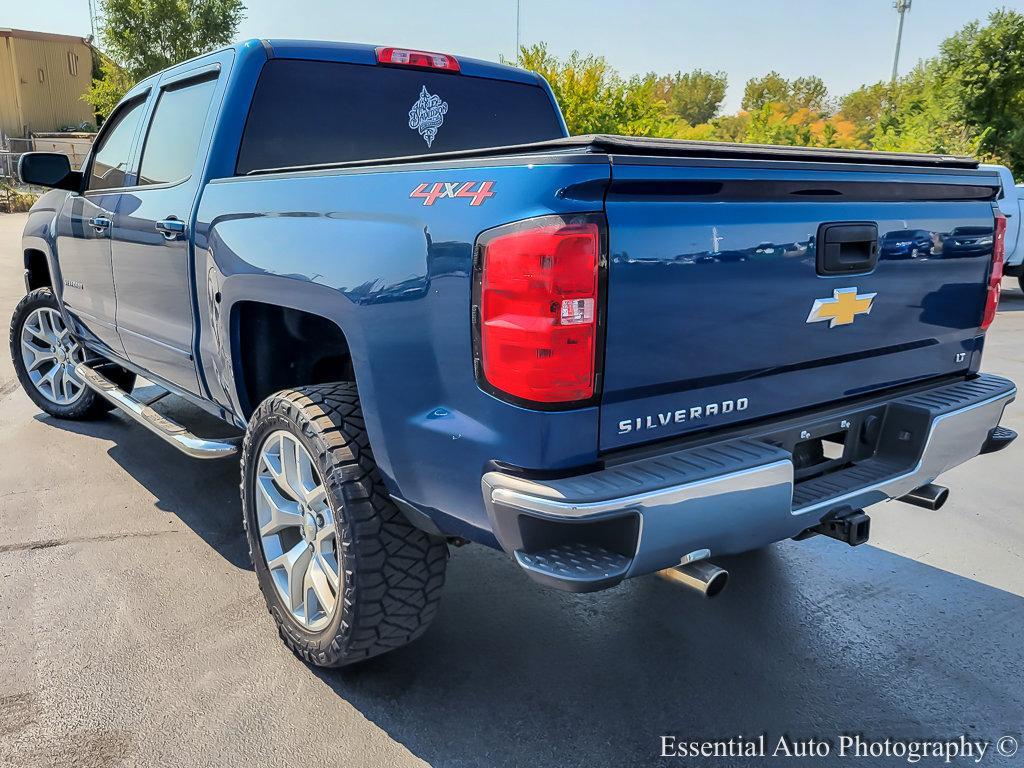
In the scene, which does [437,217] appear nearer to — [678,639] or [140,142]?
[678,639]

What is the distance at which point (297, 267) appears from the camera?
8.58 feet

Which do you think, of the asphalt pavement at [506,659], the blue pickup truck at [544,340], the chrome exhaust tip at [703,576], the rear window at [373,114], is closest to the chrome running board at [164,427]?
the blue pickup truck at [544,340]

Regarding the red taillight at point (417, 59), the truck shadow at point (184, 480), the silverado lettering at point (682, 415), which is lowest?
the truck shadow at point (184, 480)

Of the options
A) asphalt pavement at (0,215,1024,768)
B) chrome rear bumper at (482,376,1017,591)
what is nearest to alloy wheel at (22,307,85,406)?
asphalt pavement at (0,215,1024,768)

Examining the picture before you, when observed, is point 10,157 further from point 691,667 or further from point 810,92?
point 810,92

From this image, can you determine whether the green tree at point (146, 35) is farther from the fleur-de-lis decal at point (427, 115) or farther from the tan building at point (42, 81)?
the fleur-de-lis decal at point (427, 115)

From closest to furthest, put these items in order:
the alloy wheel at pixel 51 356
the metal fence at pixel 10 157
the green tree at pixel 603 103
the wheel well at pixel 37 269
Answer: the alloy wheel at pixel 51 356
the wheel well at pixel 37 269
the green tree at pixel 603 103
the metal fence at pixel 10 157

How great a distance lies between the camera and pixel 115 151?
14.8 feet

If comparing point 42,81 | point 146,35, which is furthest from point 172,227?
Result: point 42,81

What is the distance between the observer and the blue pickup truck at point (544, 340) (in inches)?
77.6

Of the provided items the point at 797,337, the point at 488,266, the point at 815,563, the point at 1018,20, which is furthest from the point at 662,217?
the point at 1018,20

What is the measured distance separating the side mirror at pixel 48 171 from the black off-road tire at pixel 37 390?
921 mm

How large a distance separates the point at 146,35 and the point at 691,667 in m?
41.0

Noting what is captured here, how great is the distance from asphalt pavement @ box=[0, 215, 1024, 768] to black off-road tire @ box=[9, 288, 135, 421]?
4.87 ft
